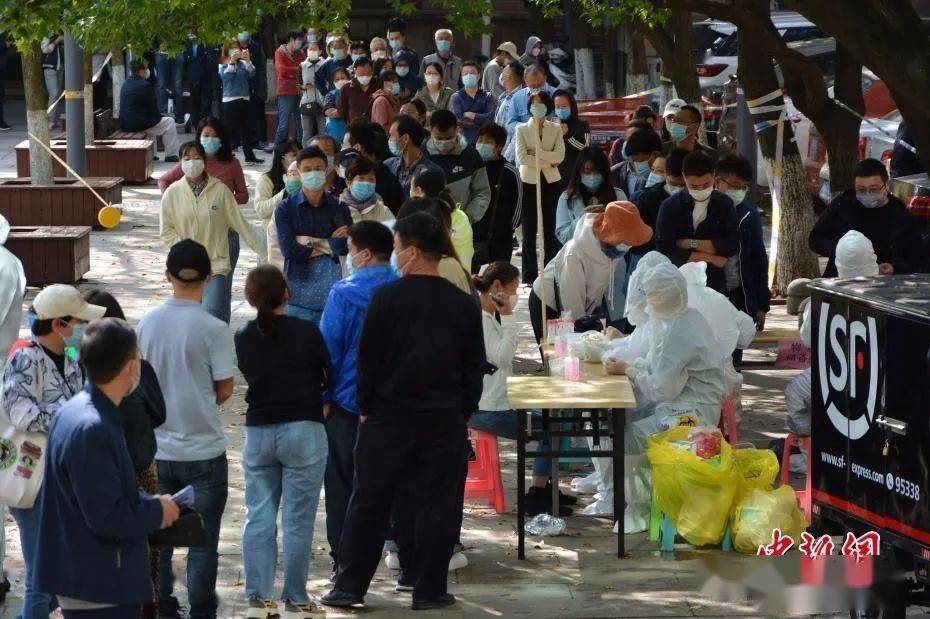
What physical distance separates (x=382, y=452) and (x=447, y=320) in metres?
0.64

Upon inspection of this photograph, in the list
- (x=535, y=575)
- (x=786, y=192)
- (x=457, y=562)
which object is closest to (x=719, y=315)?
(x=535, y=575)

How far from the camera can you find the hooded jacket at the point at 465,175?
13023 mm

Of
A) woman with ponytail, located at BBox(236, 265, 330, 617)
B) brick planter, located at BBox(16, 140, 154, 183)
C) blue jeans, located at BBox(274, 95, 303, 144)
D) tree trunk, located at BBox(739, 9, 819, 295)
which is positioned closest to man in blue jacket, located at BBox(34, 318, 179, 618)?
woman with ponytail, located at BBox(236, 265, 330, 617)

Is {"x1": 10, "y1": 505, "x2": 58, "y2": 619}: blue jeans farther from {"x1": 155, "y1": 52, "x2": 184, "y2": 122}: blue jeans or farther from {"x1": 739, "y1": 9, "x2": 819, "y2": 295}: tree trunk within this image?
{"x1": 155, "y1": 52, "x2": 184, "y2": 122}: blue jeans

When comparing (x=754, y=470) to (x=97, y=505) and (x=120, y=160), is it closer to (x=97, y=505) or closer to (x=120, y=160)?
(x=97, y=505)

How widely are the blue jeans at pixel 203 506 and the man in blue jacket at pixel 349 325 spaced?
0.76 meters

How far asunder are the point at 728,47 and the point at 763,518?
1792 centimetres

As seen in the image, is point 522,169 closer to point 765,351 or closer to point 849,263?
point 765,351

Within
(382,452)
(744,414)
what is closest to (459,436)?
(382,452)

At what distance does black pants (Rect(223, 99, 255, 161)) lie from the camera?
79.8 feet

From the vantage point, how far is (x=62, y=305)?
6547 millimetres

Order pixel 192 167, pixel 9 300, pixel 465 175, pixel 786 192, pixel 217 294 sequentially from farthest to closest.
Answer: pixel 786 192 → pixel 465 175 → pixel 217 294 → pixel 192 167 → pixel 9 300

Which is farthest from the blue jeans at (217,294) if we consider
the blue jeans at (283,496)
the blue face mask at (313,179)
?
the blue jeans at (283,496)

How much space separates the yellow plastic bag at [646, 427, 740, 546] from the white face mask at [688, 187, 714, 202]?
3025 mm
